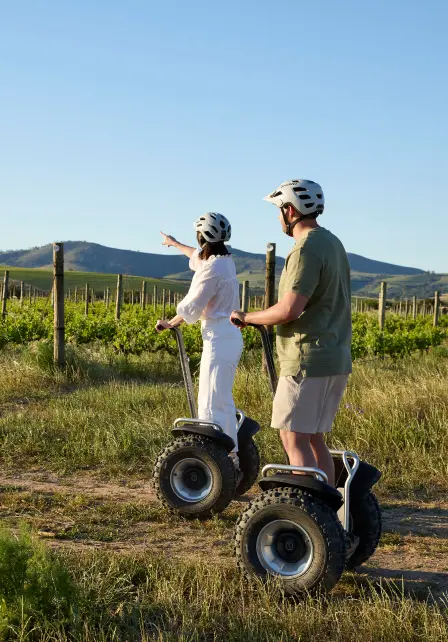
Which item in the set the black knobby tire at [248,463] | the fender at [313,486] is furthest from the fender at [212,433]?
the fender at [313,486]

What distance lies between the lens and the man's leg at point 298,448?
384 centimetres

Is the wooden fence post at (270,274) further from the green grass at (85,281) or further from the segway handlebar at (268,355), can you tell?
the green grass at (85,281)

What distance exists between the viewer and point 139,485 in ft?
20.3

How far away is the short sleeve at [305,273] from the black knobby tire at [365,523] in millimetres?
1190

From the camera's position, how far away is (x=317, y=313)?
379cm

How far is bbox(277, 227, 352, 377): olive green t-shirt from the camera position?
373 cm

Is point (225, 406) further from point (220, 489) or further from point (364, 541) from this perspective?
point (364, 541)

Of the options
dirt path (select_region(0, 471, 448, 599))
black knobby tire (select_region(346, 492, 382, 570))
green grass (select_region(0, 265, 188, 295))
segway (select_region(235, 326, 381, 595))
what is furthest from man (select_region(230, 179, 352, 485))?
green grass (select_region(0, 265, 188, 295))

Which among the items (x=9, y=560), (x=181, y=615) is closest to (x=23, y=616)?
(x=9, y=560)

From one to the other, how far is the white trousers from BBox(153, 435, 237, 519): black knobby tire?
19 cm

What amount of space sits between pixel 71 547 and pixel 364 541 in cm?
158

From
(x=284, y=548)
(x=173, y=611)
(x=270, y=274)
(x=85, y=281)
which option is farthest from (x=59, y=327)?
(x=85, y=281)

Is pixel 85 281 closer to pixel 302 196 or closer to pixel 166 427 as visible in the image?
pixel 166 427

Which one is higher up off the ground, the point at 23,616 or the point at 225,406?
the point at 225,406
